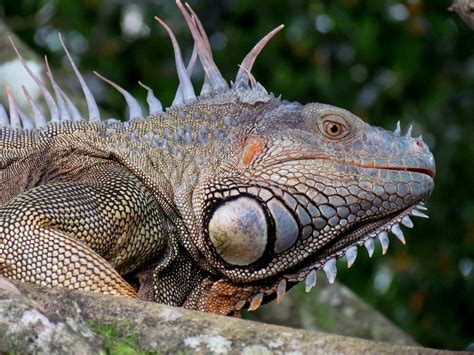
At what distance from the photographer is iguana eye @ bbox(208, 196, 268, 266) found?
498 centimetres

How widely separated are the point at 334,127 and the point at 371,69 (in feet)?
19.3

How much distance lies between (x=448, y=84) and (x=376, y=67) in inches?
30.7

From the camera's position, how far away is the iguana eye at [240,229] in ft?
16.3

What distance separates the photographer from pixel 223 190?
509 cm

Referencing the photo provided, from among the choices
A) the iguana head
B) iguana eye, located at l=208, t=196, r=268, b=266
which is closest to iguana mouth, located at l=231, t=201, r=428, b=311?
the iguana head

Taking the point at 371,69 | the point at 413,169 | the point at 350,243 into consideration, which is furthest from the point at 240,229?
the point at 371,69

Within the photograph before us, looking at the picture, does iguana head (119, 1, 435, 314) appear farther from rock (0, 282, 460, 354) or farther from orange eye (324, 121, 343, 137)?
rock (0, 282, 460, 354)

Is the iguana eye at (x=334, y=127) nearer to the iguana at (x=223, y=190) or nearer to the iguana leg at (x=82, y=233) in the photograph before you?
the iguana at (x=223, y=190)

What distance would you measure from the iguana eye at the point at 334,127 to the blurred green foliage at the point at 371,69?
464 centimetres

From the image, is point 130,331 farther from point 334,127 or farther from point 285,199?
point 334,127

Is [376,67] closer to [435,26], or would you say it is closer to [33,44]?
[435,26]

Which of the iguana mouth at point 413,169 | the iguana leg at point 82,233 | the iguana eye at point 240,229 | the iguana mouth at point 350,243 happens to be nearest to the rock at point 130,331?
the iguana leg at point 82,233

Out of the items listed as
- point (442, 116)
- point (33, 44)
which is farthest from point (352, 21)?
point (33, 44)

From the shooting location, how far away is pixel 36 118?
5.68 metres
